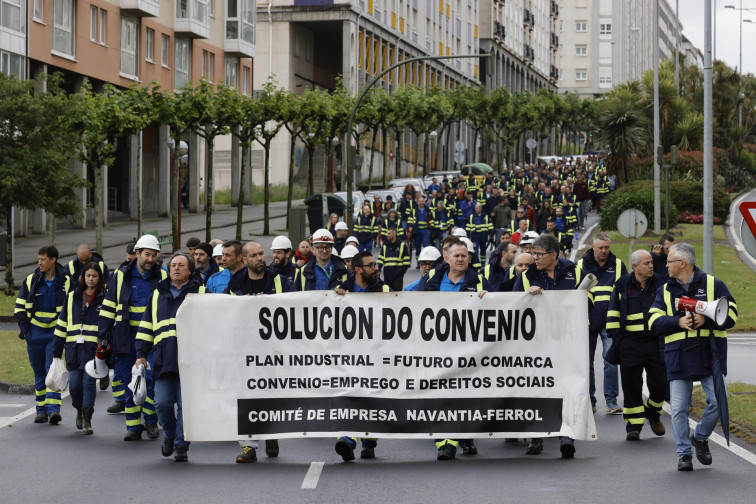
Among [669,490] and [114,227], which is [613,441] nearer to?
[669,490]

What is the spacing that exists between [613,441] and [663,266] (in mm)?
4706

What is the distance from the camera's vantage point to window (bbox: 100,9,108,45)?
154 ft

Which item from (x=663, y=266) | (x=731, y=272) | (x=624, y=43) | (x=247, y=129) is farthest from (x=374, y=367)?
(x=624, y=43)

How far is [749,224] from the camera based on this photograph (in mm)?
11641

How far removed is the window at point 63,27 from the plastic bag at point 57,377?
31836mm

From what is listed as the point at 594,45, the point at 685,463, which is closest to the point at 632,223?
the point at 685,463

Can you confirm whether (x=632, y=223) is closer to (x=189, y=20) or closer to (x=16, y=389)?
(x=16, y=389)

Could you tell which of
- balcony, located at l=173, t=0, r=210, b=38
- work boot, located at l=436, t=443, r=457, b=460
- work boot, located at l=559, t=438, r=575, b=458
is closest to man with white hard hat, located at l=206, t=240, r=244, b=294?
work boot, located at l=436, t=443, r=457, b=460

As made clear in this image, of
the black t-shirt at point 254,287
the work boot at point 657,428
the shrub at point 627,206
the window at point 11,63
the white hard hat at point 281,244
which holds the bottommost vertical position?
the work boot at point 657,428

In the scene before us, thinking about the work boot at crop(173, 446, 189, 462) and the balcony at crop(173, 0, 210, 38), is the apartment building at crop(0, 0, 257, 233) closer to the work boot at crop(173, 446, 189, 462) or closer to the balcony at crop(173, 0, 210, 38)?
the balcony at crop(173, 0, 210, 38)

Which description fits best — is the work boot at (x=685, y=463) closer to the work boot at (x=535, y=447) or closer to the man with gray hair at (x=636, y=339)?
the work boot at (x=535, y=447)

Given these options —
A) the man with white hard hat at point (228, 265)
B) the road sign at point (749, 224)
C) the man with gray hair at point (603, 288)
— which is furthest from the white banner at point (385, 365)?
the man with gray hair at point (603, 288)

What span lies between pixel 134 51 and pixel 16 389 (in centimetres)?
3554

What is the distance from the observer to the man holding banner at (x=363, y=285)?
35.2 ft
